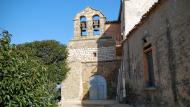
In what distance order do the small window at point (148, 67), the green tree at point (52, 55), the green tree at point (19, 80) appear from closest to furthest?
the green tree at point (19, 80) < the small window at point (148, 67) < the green tree at point (52, 55)

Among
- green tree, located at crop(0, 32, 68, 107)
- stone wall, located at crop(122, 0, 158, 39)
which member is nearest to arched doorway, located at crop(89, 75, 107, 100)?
stone wall, located at crop(122, 0, 158, 39)

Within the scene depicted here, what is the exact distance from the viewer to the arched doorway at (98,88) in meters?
23.0

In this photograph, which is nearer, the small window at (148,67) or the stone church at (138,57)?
the stone church at (138,57)

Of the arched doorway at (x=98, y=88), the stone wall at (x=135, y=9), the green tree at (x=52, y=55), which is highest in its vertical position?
the stone wall at (x=135, y=9)

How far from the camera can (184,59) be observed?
630 cm

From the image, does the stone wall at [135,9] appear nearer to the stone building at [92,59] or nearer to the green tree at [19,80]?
the stone building at [92,59]

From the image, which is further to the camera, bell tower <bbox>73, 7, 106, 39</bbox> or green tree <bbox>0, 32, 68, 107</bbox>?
bell tower <bbox>73, 7, 106, 39</bbox>

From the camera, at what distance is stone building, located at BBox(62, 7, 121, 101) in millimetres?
22812

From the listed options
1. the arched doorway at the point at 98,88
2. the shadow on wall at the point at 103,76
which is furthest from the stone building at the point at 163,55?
the arched doorway at the point at 98,88

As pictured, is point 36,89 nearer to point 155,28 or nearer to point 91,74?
point 155,28

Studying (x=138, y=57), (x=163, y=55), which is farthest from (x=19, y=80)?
(x=138, y=57)

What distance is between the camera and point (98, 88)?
75.9 feet

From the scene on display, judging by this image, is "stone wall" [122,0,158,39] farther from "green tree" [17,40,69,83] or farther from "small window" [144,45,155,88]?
"small window" [144,45,155,88]

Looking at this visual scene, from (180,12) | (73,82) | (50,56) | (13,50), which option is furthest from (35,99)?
(73,82)
